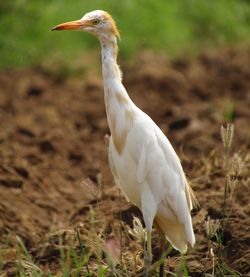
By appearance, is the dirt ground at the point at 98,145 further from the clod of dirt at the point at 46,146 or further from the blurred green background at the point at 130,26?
the blurred green background at the point at 130,26

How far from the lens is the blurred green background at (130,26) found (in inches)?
415

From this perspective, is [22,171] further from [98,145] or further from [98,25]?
[98,25]

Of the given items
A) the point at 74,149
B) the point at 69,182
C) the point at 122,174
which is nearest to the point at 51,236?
the point at 122,174

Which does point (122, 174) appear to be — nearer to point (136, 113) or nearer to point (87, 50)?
point (136, 113)

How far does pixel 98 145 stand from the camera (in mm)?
8297

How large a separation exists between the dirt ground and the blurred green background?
1.02 ft

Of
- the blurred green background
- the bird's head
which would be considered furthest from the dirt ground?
the bird's head

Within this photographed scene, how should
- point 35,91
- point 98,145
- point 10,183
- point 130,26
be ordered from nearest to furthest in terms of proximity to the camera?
point 10,183 → point 98,145 → point 35,91 → point 130,26

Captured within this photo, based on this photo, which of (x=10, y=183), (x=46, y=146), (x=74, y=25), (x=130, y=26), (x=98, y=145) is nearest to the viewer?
(x=74, y=25)

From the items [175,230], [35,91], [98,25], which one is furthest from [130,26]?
[175,230]

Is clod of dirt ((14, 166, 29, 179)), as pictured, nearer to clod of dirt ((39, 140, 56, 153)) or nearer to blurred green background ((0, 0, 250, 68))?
clod of dirt ((39, 140, 56, 153))

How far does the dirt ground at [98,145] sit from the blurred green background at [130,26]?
31cm

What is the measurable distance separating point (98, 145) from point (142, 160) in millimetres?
3817

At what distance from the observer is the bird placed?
451 centimetres
